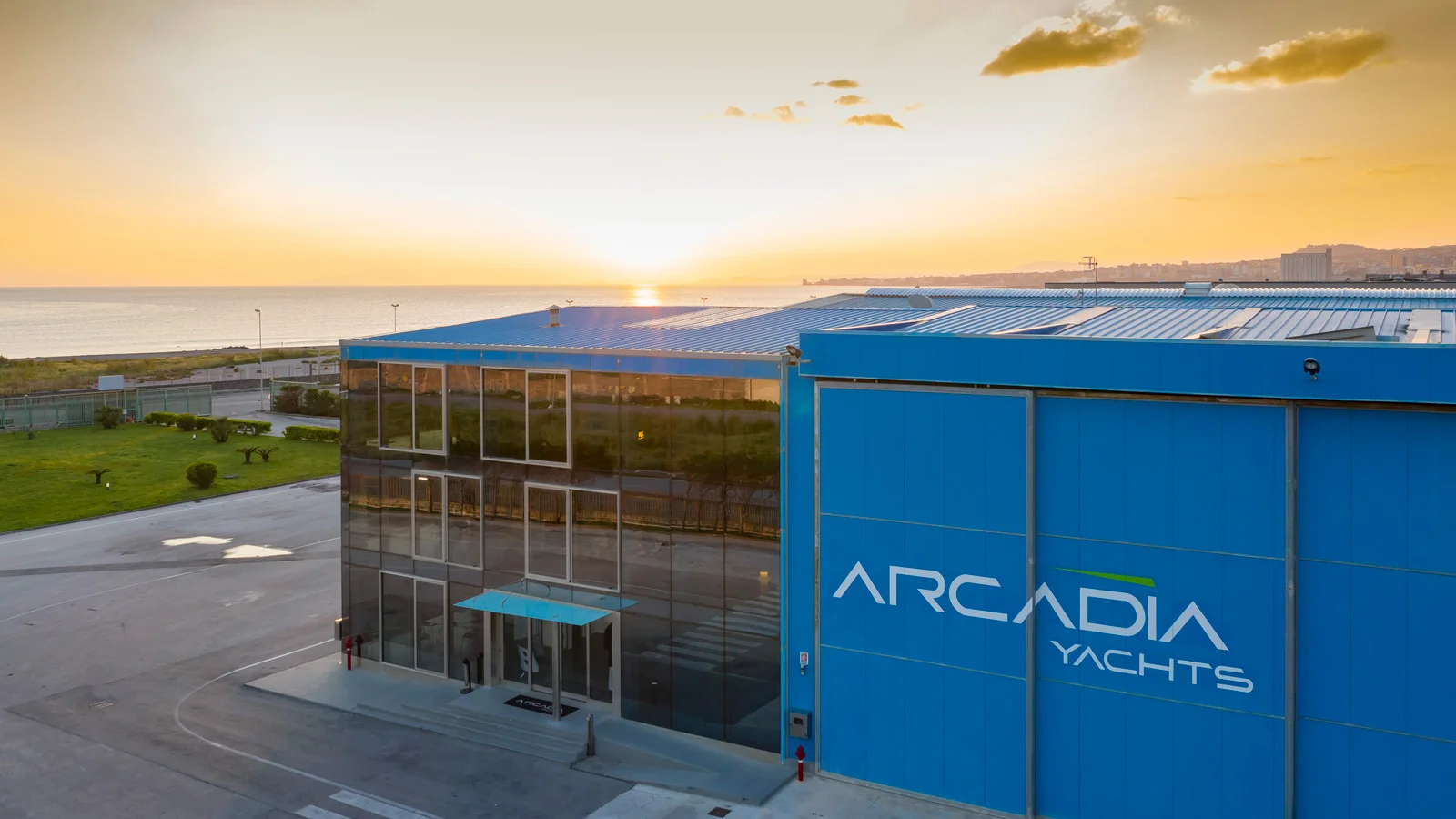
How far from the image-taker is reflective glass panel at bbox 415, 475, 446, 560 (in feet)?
92.8

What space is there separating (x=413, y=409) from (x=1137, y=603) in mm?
19137

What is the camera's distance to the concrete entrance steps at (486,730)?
78.0ft

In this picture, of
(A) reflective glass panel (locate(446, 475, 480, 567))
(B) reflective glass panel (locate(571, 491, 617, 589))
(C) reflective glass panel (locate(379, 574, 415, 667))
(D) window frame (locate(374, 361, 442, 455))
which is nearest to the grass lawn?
(C) reflective glass panel (locate(379, 574, 415, 667))

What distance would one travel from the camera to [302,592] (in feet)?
121

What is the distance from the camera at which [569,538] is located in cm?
2608

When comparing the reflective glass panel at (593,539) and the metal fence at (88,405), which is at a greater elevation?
the metal fence at (88,405)

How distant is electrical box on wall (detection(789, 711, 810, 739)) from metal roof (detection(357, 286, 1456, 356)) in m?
7.71

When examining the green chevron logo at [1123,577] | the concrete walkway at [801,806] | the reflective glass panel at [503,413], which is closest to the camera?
the green chevron logo at [1123,577]

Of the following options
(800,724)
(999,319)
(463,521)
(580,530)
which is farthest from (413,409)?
(999,319)

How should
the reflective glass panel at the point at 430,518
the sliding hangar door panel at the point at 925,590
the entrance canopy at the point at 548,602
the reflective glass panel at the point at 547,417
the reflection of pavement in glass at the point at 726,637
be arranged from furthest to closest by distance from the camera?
the reflective glass panel at the point at 430,518, the reflective glass panel at the point at 547,417, the entrance canopy at the point at 548,602, the reflection of pavement in glass at the point at 726,637, the sliding hangar door panel at the point at 925,590

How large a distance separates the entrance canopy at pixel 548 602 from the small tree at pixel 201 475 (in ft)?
112

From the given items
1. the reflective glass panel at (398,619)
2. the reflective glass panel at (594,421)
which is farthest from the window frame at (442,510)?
the reflective glass panel at (594,421)

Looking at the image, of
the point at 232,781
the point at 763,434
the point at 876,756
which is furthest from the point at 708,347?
the point at 232,781

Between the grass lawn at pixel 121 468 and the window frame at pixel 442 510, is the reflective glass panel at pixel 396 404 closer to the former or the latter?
the window frame at pixel 442 510
